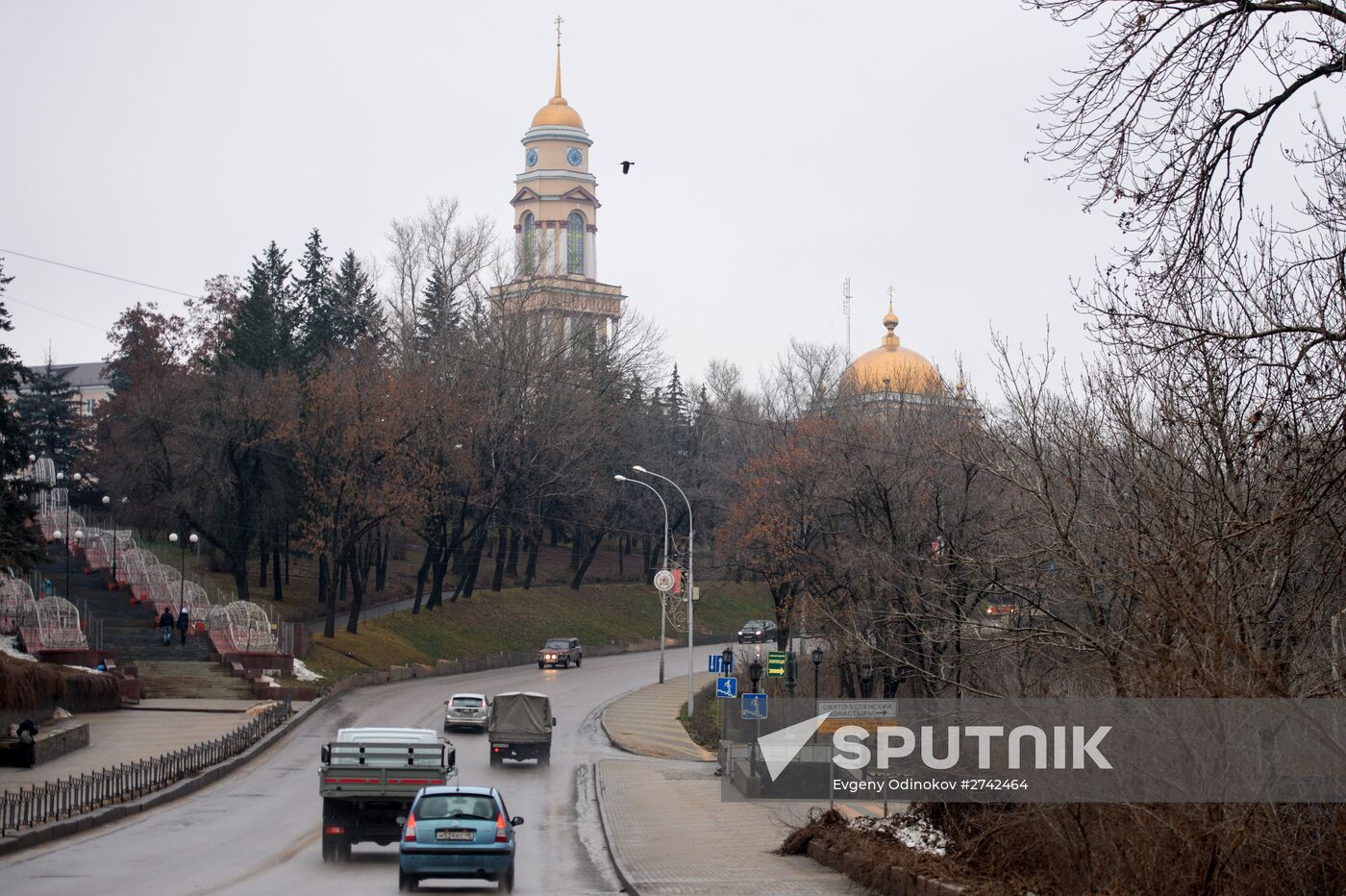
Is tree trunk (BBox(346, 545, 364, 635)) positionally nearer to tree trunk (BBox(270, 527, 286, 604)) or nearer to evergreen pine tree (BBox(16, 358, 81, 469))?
tree trunk (BBox(270, 527, 286, 604))

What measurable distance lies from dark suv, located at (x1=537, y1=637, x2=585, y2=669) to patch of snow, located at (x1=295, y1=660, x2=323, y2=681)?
47.0 ft

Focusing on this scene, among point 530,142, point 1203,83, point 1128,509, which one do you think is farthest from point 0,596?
point 530,142

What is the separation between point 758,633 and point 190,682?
30.5 metres

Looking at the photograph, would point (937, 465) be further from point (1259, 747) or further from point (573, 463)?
point (573, 463)

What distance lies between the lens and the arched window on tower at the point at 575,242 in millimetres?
112625

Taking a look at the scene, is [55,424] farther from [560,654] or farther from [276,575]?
[560,654]

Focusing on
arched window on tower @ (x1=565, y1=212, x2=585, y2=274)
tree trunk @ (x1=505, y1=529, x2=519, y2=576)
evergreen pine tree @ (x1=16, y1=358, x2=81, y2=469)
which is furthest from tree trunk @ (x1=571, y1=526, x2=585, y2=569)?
evergreen pine tree @ (x1=16, y1=358, x2=81, y2=469)

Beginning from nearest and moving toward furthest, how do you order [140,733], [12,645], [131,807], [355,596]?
[131,807] → [140,733] → [12,645] → [355,596]

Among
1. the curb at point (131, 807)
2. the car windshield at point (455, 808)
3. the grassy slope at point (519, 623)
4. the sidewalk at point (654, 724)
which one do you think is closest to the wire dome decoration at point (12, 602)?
the grassy slope at point (519, 623)

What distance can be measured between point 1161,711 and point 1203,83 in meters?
5.35

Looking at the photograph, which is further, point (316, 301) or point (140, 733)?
point (316, 301)

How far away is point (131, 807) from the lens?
25812 millimetres

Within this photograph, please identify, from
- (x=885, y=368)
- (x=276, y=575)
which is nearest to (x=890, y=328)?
(x=885, y=368)

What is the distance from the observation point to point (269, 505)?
204 feet
